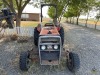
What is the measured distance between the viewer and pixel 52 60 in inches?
266

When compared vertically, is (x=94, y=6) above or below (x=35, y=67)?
above

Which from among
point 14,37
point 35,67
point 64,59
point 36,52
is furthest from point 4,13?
point 14,37

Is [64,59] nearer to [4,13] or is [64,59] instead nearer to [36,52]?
[36,52]

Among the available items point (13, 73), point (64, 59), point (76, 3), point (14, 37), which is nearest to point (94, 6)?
point (76, 3)

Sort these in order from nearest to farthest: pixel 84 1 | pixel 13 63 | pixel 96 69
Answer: pixel 96 69 → pixel 13 63 → pixel 84 1

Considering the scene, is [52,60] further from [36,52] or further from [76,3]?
[76,3]

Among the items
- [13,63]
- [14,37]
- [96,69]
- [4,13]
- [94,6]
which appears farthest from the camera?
[94,6]

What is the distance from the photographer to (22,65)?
6.77 meters

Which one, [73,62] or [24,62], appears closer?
[24,62]

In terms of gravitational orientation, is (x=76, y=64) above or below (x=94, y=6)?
below

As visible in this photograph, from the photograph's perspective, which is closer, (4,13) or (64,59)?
(4,13)

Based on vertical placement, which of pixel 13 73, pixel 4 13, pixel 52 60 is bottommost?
pixel 13 73

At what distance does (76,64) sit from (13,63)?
2.58m

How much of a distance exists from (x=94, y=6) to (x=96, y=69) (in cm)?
2280
